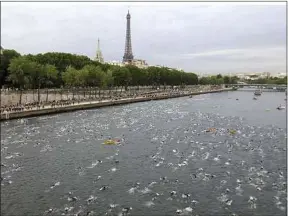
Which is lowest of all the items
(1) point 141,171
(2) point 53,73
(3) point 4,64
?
(1) point 141,171

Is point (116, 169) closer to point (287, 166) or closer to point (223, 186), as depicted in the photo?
point (223, 186)

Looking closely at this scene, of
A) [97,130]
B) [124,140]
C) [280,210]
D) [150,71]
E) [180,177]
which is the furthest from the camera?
[150,71]

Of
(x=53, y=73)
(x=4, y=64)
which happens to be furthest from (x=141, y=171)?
(x=4, y=64)

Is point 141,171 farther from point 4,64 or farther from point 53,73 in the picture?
→ point 4,64

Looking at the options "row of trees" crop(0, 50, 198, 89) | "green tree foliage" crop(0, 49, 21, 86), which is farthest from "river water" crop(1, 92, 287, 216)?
"green tree foliage" crop(0, 49, 21, 86)

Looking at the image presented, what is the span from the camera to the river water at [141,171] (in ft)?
86.5

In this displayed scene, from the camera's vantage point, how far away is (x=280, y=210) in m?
26.2

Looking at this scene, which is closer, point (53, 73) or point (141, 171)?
point (141, 171)

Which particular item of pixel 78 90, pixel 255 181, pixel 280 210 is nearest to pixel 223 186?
pixel 255 181

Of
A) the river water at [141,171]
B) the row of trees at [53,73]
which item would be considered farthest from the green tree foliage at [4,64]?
the river water at [141,171]

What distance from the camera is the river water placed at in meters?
26.4

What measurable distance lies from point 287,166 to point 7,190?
80.6 ft

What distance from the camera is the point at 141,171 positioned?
3484 cm

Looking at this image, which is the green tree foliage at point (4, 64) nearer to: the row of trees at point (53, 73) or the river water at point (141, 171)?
the row of trees at point (53, 73)
